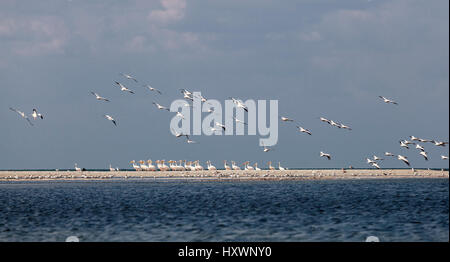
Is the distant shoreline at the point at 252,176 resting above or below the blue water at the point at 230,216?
above

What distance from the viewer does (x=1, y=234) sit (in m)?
37.2

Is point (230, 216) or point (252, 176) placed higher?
point (252, 176)

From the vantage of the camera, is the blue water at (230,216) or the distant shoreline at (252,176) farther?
the distant shoreline at (252,176)

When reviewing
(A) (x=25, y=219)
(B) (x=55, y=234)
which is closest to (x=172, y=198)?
(A) (x=25, y=219)

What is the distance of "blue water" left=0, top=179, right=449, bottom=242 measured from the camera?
35844 millimetres

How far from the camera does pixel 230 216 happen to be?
45.0 meters

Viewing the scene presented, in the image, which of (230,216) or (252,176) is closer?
(230,216)

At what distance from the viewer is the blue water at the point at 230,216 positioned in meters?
35.8

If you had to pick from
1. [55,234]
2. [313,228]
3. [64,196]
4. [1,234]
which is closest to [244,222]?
[313,228]
